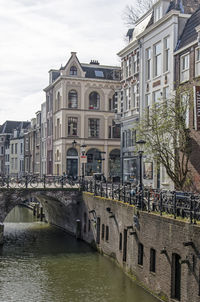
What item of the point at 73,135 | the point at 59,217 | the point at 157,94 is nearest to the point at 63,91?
the point at 73,135

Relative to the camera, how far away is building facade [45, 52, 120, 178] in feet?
192

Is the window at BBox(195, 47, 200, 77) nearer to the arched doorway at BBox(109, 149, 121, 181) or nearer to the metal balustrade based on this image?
the metal balustrade

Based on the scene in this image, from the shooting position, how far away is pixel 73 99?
194ft

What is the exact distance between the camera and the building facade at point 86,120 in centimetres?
5862

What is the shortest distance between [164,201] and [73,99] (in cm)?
3971

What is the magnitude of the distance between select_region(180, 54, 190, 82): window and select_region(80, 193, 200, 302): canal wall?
9.70 m

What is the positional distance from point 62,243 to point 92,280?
1157cm

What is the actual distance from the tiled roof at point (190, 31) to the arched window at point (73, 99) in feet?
93.5

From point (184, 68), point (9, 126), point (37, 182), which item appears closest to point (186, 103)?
point (184, 68)

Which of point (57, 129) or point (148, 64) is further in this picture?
point (57, 129)

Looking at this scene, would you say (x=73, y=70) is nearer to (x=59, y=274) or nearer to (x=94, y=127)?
(x=94, y=127)

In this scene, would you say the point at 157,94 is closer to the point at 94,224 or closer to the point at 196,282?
the point at 94,224

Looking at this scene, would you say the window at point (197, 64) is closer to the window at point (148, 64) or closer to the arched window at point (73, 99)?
the window at point (148, 64)

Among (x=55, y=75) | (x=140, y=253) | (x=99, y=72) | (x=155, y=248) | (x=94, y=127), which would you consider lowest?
(x=140, y=253)
